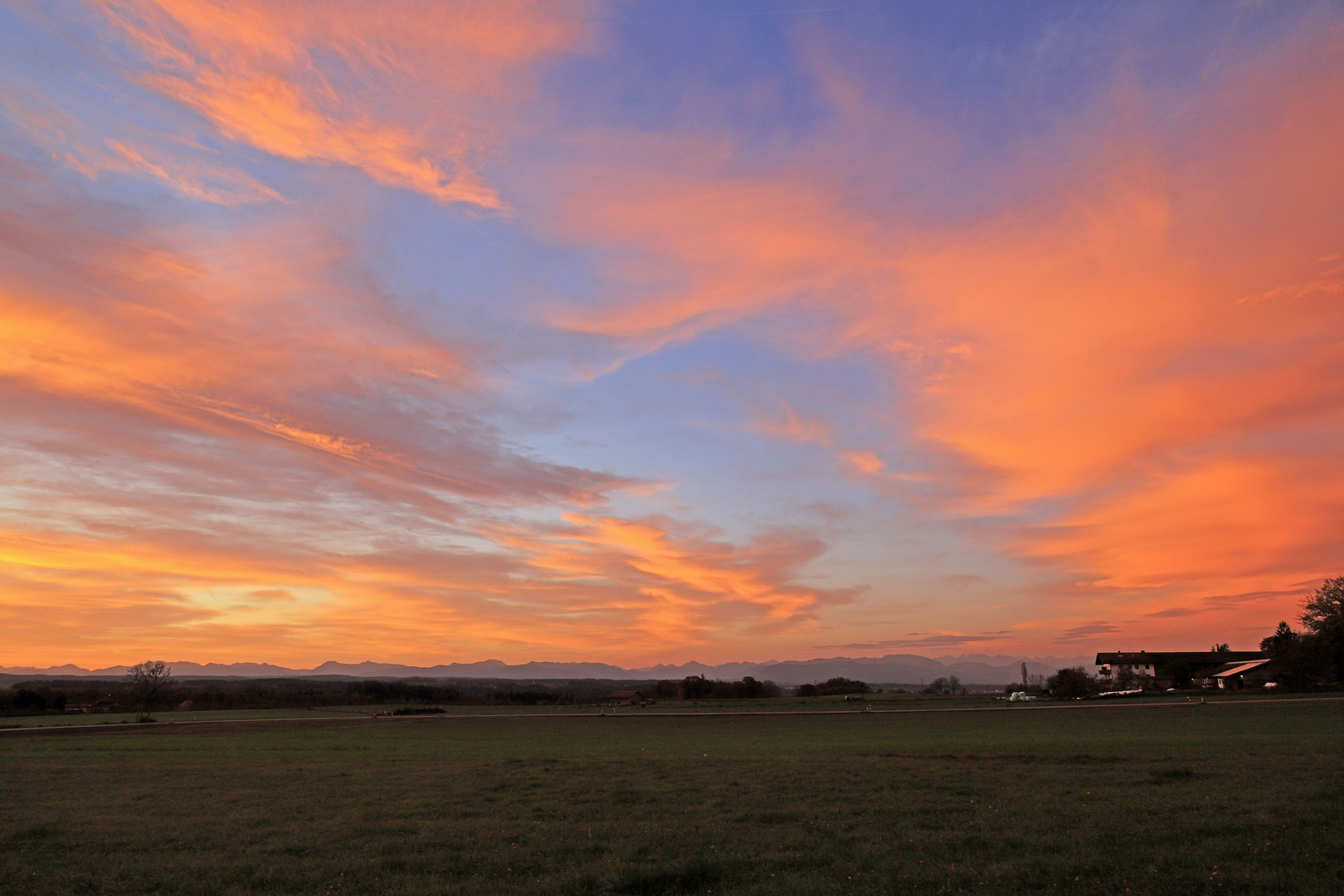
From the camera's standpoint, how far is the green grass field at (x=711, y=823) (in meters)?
13.5

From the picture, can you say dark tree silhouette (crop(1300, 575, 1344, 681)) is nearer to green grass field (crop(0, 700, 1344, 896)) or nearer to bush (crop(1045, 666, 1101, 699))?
bush (crop(1045, 666, 1101, 699))

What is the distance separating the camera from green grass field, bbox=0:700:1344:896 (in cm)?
1350

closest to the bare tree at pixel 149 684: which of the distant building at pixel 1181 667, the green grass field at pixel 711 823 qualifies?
the green grass field at pixel 711 823

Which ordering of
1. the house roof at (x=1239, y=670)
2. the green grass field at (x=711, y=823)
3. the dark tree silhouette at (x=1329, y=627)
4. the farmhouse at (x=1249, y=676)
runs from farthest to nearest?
1. the house roof at (x=1239, y=670)
2. the farmhouse at (x=1249, y=676)
3. the dark tree silhouette at (x=1329, y=627)
4. the green grass field at (x=711, y=823)

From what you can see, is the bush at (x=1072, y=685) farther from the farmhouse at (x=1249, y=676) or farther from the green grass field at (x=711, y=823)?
the green grass field at (x=711, y=823)

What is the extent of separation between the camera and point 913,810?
1884 centimetres

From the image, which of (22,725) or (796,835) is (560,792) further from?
(22,725)

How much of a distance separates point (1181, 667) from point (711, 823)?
16643cm

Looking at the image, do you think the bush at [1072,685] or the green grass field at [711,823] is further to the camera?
the bush at [1072,685]

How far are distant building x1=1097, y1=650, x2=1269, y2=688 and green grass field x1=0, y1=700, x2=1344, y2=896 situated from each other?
121m

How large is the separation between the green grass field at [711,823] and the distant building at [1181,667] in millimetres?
121083

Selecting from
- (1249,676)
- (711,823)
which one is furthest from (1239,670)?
(711,823)

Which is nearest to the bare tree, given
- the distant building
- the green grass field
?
the green grass field

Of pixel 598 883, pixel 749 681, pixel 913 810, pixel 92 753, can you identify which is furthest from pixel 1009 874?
pixel 749 681
